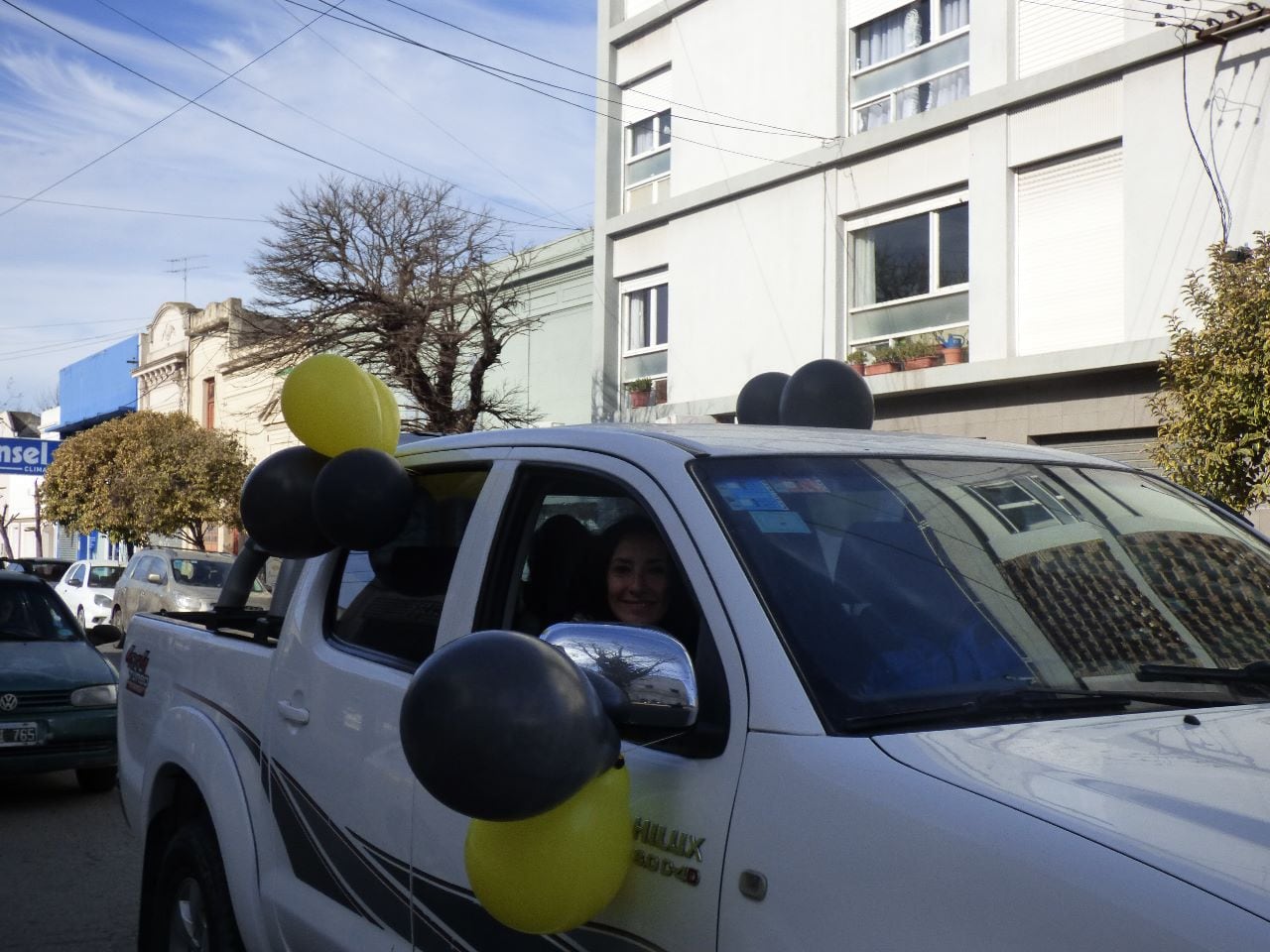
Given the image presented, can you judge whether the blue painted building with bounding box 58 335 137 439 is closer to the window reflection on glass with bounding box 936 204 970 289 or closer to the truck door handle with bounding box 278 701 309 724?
the window reflection on glass with bounding box 936 204 970 289

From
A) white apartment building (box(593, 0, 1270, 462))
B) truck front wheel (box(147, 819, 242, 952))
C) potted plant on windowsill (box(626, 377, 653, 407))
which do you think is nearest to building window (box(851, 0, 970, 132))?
white apartment building (box(593, 0, 1270, 462))

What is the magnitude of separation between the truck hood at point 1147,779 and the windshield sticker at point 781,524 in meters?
0.54

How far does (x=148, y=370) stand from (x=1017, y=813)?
48838 mm

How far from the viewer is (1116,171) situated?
51.5 ft

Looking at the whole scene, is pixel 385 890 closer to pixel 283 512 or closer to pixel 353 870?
pixel 353 870

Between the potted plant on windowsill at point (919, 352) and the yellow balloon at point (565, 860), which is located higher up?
the potted plant on windowsill at point (919, 352)

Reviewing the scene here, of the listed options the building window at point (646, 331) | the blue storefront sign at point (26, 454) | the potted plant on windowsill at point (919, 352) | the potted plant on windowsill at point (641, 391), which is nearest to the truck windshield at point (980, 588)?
the potted plant on windowsill at point (919, 352)

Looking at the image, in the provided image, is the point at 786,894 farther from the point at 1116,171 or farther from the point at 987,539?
the point at 1116,171

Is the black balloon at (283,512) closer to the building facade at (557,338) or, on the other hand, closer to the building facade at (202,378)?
the building facade at (557,338)

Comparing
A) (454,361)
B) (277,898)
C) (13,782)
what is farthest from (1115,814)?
A: (454,361)

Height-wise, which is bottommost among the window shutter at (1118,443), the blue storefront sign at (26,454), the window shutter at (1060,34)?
the window shutter at (1118,443)

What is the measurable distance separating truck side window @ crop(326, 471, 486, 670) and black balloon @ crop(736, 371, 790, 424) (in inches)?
73.7

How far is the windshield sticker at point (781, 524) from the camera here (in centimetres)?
252

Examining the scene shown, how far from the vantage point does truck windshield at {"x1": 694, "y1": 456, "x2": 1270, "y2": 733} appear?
230cm
